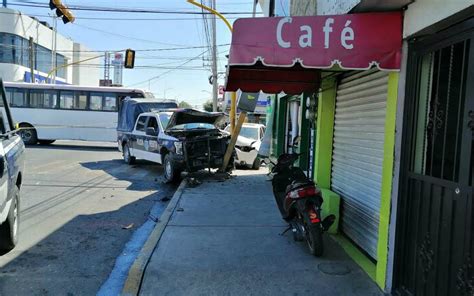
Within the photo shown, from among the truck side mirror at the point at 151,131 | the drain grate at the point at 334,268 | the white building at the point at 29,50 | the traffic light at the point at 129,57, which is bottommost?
the drain grate at the point at 334,268

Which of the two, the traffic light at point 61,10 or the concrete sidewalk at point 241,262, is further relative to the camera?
the traffic light at point 61,10

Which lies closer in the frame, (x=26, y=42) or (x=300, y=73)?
(x=300, y=73)

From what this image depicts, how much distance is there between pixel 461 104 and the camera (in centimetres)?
318

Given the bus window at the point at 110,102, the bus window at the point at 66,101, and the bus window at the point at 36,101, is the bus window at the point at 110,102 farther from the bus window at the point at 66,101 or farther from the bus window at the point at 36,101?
the bus window at the point at 36,101

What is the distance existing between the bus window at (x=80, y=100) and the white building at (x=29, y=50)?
620 inches

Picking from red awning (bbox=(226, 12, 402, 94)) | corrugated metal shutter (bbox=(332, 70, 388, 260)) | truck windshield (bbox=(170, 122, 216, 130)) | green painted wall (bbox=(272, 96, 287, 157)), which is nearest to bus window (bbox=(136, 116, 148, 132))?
truck windshield (bbox=(170, 122, 216, 130))

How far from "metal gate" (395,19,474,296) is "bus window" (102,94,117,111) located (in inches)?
797

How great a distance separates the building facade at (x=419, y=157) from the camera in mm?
3148

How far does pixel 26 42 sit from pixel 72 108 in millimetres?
20875

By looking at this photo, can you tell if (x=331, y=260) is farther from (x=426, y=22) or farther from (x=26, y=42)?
(x=26, y=42)

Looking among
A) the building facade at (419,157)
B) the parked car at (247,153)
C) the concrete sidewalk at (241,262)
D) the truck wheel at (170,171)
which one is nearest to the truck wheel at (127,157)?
the parked car at (247,153)

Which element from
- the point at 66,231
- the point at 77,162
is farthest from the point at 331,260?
the point at 77,162

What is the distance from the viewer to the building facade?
3.15 m

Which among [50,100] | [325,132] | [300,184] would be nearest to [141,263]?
[300,184]
